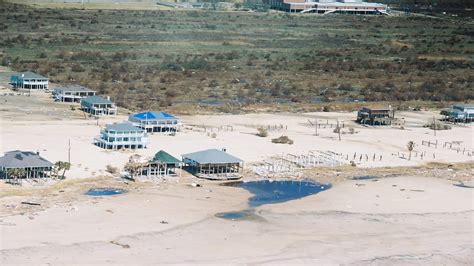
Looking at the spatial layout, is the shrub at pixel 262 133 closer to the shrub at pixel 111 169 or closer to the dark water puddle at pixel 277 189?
the dark water puddle at pixel 277 189

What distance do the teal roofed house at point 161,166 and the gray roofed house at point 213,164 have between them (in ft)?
3.52

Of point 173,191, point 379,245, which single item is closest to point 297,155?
point 173,191

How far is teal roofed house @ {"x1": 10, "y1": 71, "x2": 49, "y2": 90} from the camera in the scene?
82.4 metres

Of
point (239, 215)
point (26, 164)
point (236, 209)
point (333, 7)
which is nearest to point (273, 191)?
point (236, 209)

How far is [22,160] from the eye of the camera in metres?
50.2

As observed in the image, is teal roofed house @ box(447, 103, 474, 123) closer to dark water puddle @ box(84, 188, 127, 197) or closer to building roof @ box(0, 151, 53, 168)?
dark water puddle @ box(84, 188, 127, 197)

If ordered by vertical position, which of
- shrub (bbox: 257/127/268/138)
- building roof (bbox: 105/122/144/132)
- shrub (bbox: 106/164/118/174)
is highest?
building roof (bbox: 105/122/144/132)

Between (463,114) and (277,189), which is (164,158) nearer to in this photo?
(277,189)

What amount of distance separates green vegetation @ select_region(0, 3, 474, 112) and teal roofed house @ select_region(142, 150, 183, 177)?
22.1 metres

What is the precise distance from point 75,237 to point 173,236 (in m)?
3.85

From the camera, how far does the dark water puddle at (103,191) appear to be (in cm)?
4894

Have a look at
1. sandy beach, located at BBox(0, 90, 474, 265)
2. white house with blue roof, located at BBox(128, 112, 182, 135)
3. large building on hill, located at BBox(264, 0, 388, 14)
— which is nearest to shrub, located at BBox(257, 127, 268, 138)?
sandy beach, located at BBox(0, 90, 474, 265)

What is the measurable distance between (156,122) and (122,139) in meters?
5.56

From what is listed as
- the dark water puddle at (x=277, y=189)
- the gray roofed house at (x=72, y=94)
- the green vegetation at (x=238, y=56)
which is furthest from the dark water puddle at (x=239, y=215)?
the gray roofed house at (x=72, y=94)
